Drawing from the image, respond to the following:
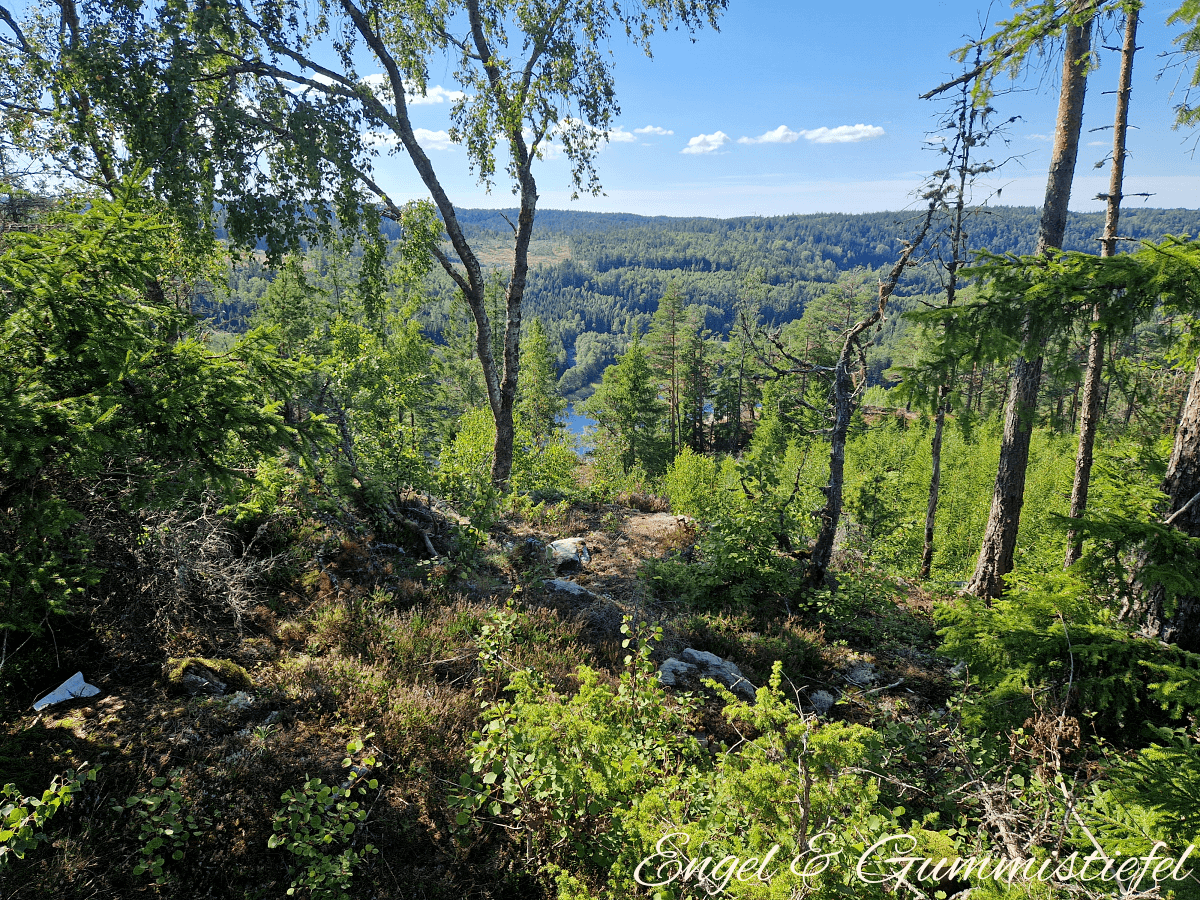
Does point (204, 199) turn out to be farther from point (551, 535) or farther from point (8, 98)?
point (551, 535)

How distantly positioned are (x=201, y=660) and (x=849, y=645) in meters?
7.94

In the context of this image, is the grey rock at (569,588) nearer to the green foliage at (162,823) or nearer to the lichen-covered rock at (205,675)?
the lichen-covered rock at (205,675)

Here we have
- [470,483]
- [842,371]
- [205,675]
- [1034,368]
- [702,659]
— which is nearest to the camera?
[205,675]

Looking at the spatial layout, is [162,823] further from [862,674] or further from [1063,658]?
[862,674]

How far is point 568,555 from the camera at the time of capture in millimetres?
9164

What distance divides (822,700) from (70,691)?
699cm

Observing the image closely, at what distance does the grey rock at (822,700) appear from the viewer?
606 cm

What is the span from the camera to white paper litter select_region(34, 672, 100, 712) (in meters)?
3.48

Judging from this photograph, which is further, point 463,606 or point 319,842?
point 463,606

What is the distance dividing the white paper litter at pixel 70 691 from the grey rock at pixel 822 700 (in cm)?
662

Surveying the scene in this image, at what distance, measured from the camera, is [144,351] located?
3.12 metres

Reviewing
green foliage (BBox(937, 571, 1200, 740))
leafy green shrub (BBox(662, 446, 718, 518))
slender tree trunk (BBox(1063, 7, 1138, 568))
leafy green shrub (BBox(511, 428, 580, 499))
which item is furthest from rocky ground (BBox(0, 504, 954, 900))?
leafy green shrub (BBox(662, 446, 718, 518))

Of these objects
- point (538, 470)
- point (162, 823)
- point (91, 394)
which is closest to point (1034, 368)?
point (538, 470)

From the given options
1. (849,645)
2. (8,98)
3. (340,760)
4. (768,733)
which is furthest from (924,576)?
(8,98)
